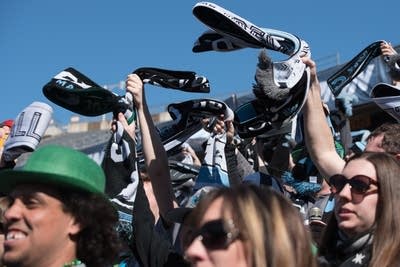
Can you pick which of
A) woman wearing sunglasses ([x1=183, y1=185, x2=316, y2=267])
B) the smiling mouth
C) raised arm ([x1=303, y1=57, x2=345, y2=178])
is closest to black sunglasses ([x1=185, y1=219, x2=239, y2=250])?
woman wearing sunglasses ([x1=183, y1=185, x2=316, y2=267])

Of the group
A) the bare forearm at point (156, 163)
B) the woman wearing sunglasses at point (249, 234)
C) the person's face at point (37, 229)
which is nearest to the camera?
the woman wearing sunglasses at point (249, 234)

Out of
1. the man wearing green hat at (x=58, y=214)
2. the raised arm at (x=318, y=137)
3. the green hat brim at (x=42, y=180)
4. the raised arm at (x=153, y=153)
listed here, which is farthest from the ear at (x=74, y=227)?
the raised arm at (x=318, y=137)

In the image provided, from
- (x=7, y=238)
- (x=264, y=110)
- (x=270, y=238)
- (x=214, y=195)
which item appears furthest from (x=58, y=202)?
(x=264, y=110)

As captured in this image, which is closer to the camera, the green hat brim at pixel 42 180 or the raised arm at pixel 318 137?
the green hat brim at pixel 42 180

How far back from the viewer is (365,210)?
229 centimetres

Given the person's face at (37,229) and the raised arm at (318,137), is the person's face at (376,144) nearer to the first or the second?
the raised arm at (318,137)

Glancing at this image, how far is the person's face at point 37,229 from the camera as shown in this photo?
2074mm

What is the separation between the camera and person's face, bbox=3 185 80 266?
2.07 metres

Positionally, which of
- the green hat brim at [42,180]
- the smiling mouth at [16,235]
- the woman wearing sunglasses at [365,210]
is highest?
the green hat brim at [42,180]

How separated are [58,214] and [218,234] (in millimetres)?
658

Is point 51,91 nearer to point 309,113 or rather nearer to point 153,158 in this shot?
point 153,158

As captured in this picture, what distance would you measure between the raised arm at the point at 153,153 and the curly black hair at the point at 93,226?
790 mm

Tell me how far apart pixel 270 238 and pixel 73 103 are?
2.04 metres

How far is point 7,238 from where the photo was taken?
2.11 metres
